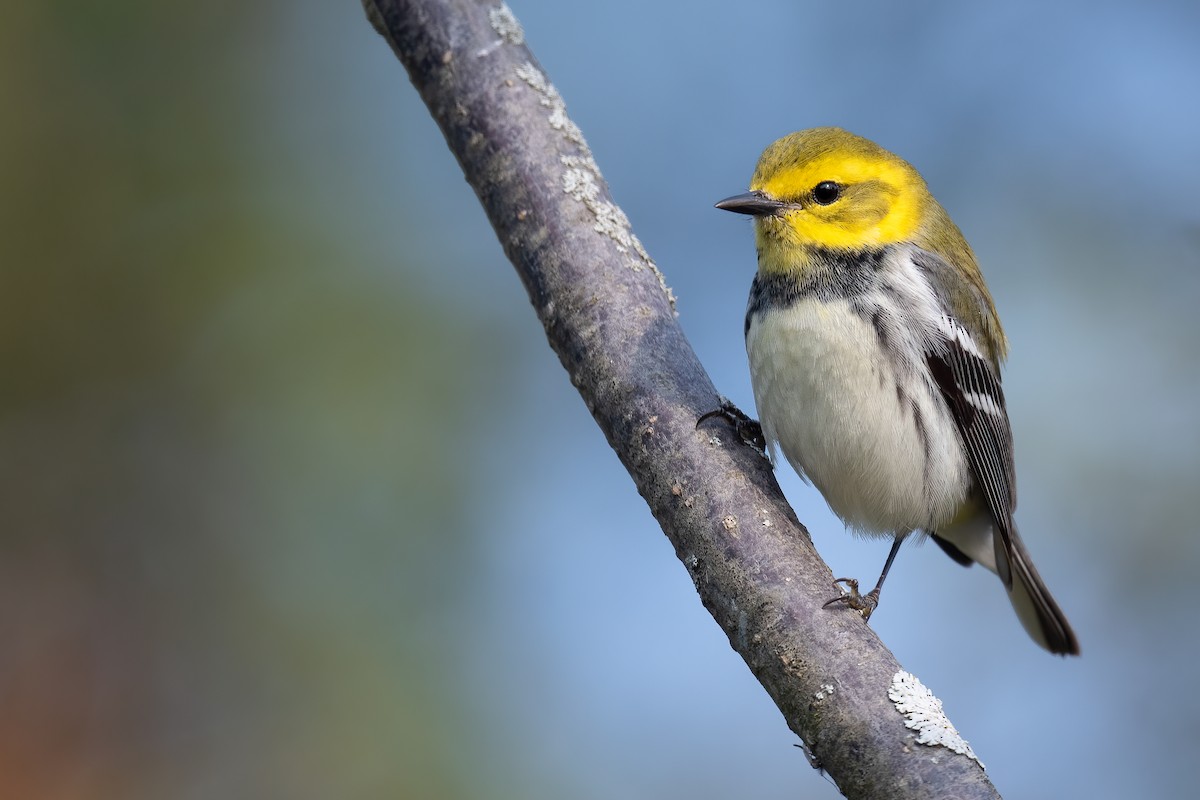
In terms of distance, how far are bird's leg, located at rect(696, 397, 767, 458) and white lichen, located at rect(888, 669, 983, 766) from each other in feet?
2.75

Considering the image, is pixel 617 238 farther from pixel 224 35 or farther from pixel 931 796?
pixel 224 35

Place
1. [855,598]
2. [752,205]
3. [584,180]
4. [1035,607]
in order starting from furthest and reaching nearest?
[1035,607] → [752,205] → [584,180] → [855,598]

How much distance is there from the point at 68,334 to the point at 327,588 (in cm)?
182

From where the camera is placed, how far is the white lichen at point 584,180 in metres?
3.10

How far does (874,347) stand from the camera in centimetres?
346

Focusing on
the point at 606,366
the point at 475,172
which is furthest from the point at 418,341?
the point at 606,366

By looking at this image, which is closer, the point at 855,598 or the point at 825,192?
A: the point at 855,598

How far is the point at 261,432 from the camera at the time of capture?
5.29 metres

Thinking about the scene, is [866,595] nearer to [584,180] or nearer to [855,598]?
[855,598]

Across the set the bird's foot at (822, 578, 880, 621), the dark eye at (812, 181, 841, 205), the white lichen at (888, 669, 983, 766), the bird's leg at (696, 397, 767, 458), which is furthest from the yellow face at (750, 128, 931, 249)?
the white lichen at (888, 669, 983, 766)

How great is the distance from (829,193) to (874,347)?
0.63 m

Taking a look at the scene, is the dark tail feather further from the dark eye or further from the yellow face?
the dark eye

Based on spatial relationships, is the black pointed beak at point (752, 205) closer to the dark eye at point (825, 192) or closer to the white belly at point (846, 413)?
the dark eye at point (825, 192)

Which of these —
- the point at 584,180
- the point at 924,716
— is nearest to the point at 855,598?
the point at 924,716
